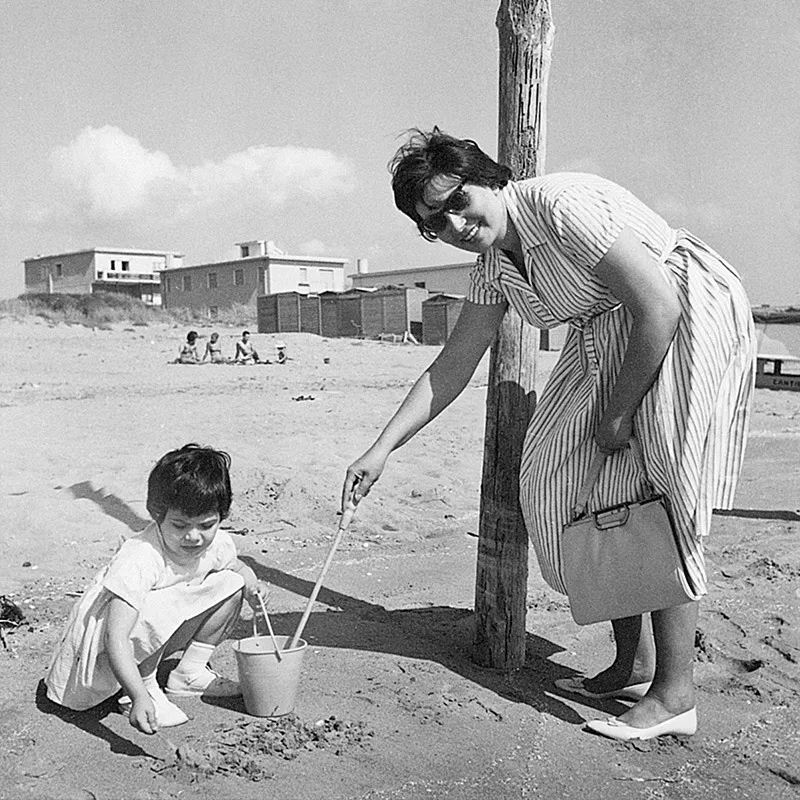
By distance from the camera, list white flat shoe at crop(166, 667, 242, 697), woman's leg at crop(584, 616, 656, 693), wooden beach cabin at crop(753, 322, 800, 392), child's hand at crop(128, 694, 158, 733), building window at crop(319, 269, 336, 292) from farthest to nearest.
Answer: building window at crop(319, 269, 336, 292) → wooden beach cabin at crop(753, 322, 800, 392) → woman's leg at crop(584, 616, 656, 693) → white flat shoe at crop(166, 667, 242, 697) → child's hand at crop(128, 694, 158, 733)

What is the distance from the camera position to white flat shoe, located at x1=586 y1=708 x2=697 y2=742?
9.93ft

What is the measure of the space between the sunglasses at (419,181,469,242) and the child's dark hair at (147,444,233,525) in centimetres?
96

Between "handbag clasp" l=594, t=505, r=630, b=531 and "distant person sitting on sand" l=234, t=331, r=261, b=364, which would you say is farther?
"distant person sitting on sand" l=234, t=331, r=261, b=364

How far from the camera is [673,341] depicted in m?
2.85

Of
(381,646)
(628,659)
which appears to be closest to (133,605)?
(381,646)

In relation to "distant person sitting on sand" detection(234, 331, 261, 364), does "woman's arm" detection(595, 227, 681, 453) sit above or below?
above

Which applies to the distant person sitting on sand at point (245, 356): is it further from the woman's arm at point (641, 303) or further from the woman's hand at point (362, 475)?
the woman's arm at point (641, 303)

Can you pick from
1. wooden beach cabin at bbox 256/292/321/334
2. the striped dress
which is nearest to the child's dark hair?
the striped dress

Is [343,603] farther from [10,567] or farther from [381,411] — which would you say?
[381,411]

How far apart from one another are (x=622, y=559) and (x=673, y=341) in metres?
0.68

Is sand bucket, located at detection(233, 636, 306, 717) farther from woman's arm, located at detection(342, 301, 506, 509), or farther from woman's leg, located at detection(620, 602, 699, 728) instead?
woman's leg, located at detection(620, 602, 699, 728)

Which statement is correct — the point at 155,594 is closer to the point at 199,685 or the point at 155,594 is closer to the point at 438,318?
the point at 199,685

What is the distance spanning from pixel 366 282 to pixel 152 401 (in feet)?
138

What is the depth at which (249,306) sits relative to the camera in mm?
46062
